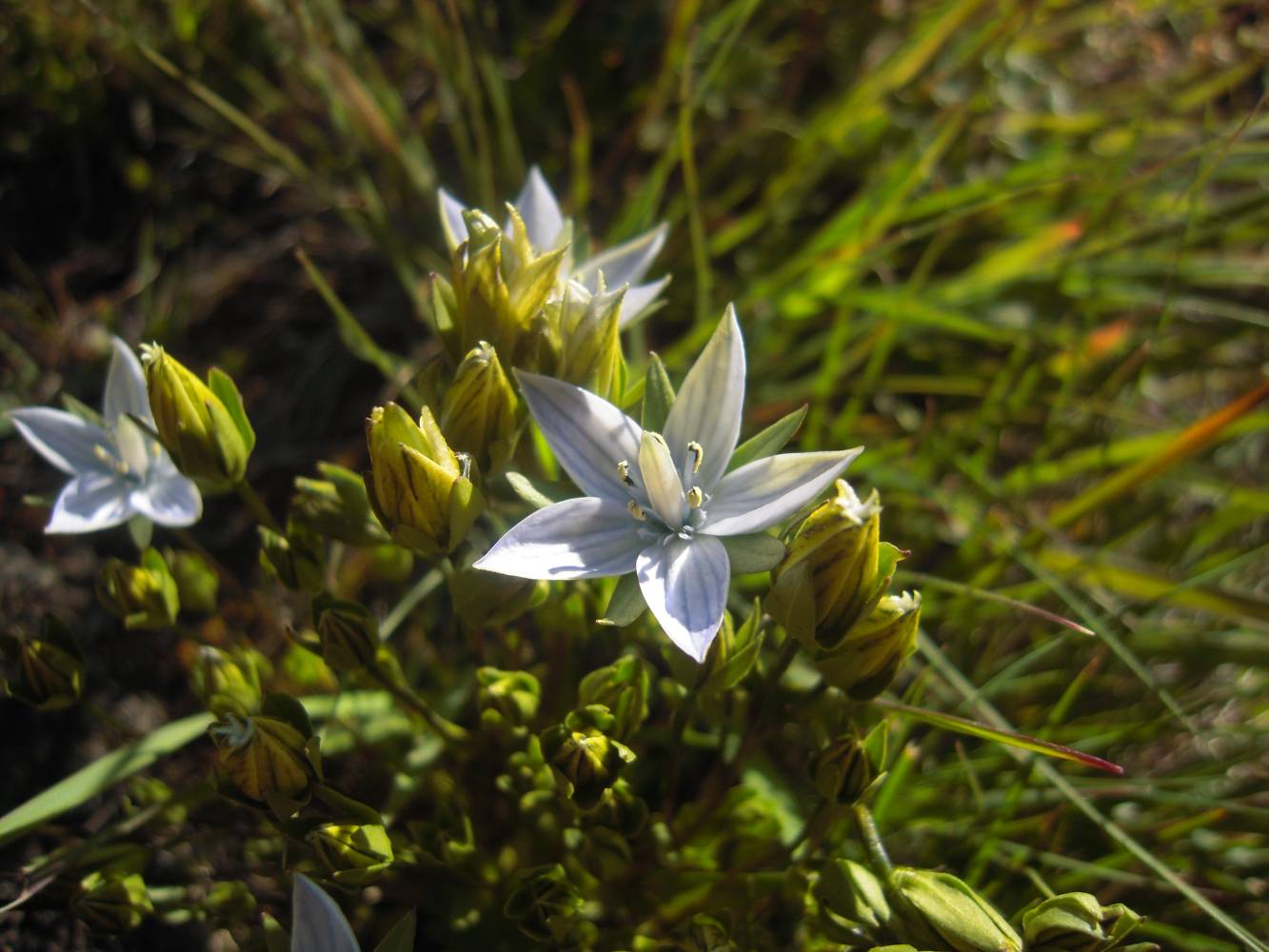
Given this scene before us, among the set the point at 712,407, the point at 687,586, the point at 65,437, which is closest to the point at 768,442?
the point at 712,407

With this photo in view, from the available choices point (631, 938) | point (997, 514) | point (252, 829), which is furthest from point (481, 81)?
point (631, 938)

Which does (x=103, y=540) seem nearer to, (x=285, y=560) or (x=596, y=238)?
(x=285, y=560)

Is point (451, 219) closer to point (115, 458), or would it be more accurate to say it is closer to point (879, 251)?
point (115, 458)

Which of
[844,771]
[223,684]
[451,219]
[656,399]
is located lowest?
[844,771]

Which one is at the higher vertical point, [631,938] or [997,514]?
[631,938]

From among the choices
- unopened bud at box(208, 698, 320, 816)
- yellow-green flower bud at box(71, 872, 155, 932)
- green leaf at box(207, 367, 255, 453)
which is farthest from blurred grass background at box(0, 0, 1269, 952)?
yellow-green flower bud at box(71, 872, 155, 932)

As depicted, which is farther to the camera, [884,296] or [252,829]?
[884,296]

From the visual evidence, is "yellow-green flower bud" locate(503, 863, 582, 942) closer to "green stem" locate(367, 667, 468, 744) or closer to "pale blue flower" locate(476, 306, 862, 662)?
"green stem" locate(367, 667, 468, 744)
